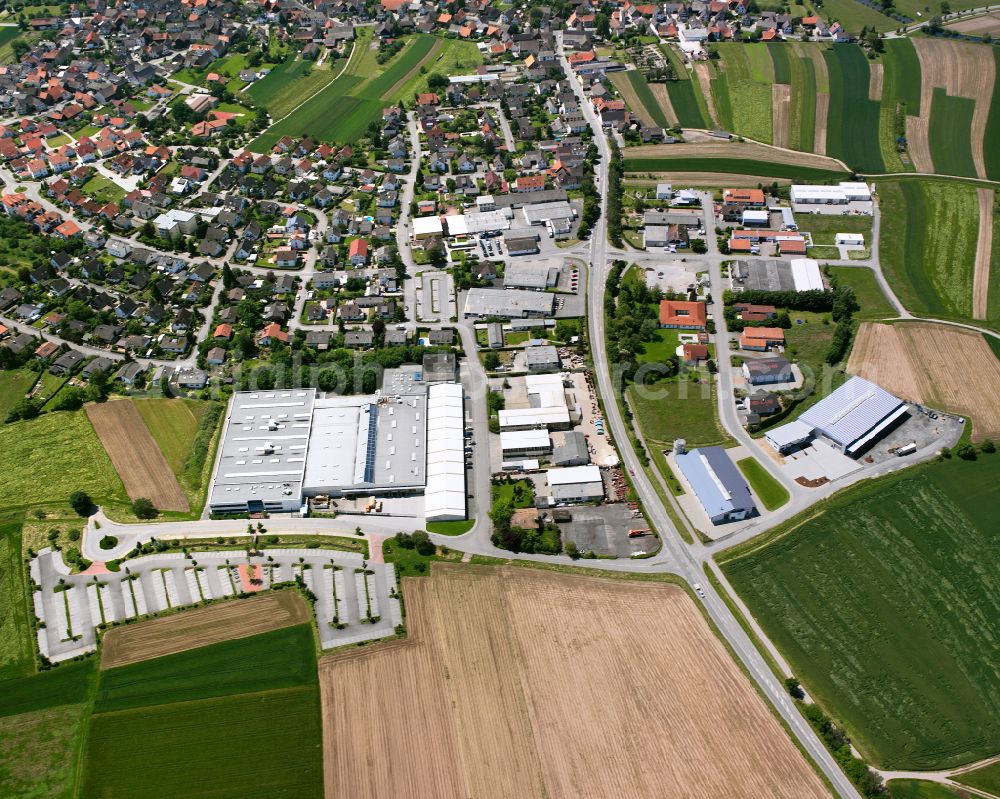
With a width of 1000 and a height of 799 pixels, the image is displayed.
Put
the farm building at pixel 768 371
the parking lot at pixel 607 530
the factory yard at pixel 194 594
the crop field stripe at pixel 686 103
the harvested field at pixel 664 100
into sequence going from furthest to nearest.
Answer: the harvested field at pixel 664 100 < the crop field stripe at pixel 686 103 < the farm building at pixel 768 371 < the parking lot at pixel 607 530 < the factory yard at pixel 194 594

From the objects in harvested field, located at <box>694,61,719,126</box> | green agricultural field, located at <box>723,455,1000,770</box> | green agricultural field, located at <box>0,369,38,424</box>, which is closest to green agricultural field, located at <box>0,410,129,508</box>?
green agricultural field, located at <box>0,369,38,424</box>

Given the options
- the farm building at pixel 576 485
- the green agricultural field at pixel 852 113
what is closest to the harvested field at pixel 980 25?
the green agricultural field at pixel 852 113

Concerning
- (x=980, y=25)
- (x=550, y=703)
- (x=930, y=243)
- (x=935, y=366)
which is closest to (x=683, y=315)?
(x=935, y=366)

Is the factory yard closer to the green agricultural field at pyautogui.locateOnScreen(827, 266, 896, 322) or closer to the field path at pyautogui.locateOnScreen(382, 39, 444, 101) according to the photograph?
the green agricultural field at pyautogui.locateOnScreen(827, 266, 896, 322)

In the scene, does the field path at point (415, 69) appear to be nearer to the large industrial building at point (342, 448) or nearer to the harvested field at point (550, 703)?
the large industrial building at point (342, 448)

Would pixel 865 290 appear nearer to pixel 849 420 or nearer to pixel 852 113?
pixel 849 420

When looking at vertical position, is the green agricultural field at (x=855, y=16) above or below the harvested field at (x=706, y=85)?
above

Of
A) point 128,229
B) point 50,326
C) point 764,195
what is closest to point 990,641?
point 764,195

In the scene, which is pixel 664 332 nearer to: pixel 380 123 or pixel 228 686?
pixel 228 686
